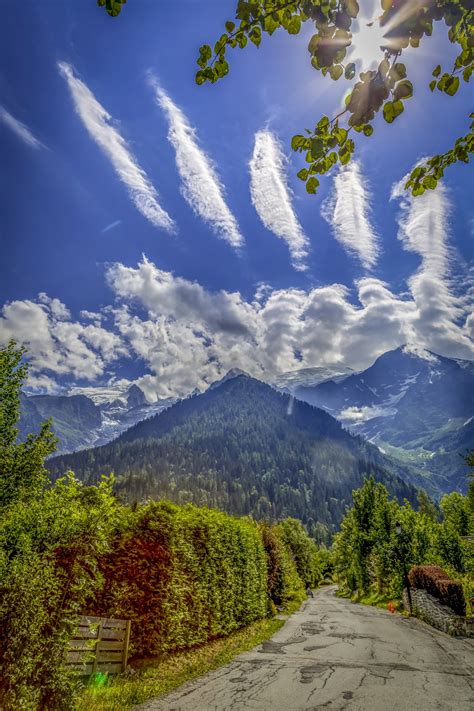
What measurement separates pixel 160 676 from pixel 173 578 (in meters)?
2.72

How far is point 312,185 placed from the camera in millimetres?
3520

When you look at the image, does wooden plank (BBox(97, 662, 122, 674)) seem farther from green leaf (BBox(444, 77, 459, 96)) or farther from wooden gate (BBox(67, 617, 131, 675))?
green leaf (BBox(444, 77, 459, 96))

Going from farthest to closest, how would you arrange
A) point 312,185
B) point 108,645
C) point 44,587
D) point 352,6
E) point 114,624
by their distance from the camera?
1. point 114,624
2. point 108,645
3. point 44,587
4. point 312,185
5. point 352,6

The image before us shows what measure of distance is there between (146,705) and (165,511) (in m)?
5.60

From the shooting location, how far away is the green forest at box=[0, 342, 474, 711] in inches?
229

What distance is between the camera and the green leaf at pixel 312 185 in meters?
3.50

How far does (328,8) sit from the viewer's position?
2807 mm

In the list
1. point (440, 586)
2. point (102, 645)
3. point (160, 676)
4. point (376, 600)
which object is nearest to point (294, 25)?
point (102, 645)

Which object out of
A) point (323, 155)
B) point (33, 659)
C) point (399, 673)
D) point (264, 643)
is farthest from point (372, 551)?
point (323, 155)

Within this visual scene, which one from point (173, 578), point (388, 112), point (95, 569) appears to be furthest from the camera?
point (173, 578)

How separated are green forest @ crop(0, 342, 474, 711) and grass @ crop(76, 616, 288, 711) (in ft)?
1.37

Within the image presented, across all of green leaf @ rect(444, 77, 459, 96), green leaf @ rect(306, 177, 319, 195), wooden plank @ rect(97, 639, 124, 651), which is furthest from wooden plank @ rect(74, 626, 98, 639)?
green leaf @ rect(444, 77, 459, 96)

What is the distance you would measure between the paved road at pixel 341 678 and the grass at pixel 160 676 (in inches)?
15.8

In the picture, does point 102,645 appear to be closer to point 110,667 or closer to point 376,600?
point 110,667
